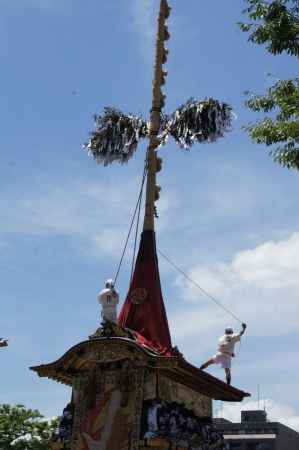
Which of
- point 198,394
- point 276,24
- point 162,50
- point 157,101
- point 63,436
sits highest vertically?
point 162,50

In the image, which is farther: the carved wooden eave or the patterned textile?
the carved wooden eave

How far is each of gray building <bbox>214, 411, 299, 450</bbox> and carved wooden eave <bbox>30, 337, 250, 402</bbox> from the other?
195 feet

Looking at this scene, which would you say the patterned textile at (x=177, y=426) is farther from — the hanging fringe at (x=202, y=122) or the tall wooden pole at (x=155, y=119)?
the hanging fringe at (x=202, y=122)

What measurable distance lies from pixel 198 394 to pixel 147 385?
2.32m

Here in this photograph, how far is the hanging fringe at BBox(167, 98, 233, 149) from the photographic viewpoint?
22391 mm

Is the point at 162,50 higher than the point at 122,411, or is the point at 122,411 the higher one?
the point at 162,50

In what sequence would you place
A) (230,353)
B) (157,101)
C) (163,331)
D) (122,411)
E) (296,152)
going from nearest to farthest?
(296,152) → (122,411) → (163,331) → (230,353) → (157,101)

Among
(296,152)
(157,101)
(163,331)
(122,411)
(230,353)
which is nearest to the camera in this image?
(296,152)

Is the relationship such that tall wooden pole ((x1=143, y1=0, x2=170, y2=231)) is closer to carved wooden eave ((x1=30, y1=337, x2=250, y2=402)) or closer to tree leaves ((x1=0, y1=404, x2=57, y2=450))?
carved wooden eave ((x1=30, y1=337, x2=250, y2=402))

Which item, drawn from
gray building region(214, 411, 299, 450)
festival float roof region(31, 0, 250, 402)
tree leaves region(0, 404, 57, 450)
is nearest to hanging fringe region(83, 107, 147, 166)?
festival float roof region(31, 0, 250, 402)

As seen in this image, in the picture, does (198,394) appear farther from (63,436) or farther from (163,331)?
(63,436)

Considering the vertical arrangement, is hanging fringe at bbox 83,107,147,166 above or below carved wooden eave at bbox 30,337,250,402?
above

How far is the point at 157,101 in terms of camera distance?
2297 cm

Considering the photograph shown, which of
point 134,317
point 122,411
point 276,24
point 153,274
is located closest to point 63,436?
point 122,411
